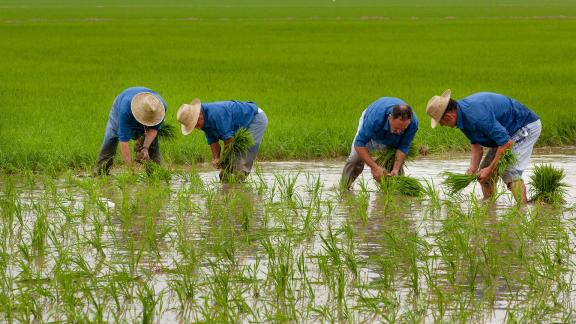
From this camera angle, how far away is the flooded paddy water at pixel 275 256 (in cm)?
513

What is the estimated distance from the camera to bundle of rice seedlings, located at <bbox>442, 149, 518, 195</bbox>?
7953 millimetres

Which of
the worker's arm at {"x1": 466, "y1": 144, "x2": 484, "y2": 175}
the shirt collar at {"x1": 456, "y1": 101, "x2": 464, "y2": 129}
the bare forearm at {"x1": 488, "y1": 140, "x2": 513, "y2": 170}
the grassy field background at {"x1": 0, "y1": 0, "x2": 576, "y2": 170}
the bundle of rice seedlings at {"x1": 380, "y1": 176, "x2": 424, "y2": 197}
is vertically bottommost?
the grassy field background at {"x1": 0, "y1": 0, "x2": 576, "y2": 170}

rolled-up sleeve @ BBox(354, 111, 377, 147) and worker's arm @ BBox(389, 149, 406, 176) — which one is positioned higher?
rolled-up sleeve @ BBox(354, 111, 377, 147)

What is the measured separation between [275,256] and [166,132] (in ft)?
12.6

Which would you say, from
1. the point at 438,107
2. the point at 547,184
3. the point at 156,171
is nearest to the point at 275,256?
the point at 438,107

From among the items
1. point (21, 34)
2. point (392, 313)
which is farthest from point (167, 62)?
point (392, 313)

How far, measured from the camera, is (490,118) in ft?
25.3

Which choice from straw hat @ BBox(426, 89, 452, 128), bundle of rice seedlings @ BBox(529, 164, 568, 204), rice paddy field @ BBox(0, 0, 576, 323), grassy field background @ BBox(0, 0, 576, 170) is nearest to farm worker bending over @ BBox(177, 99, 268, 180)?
rice paddy field @ BBox(0, 0, 576, 323)

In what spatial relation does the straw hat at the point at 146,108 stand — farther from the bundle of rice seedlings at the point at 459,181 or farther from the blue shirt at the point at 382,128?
the bundle of rice seedlings at the point at 459,181

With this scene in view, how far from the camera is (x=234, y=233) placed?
6992mm

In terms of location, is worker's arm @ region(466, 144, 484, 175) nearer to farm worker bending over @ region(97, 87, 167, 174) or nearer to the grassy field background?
farm worker bending over @ region(97, 87, 167, 174)

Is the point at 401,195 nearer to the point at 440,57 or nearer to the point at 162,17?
the point at 440,57

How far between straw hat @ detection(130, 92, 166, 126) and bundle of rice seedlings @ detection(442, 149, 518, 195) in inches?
92.7

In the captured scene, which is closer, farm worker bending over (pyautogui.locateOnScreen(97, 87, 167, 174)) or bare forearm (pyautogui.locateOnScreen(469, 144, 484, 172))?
bare forearm (pyautogui.locateOnScreen(469, 144, 484, 172))
